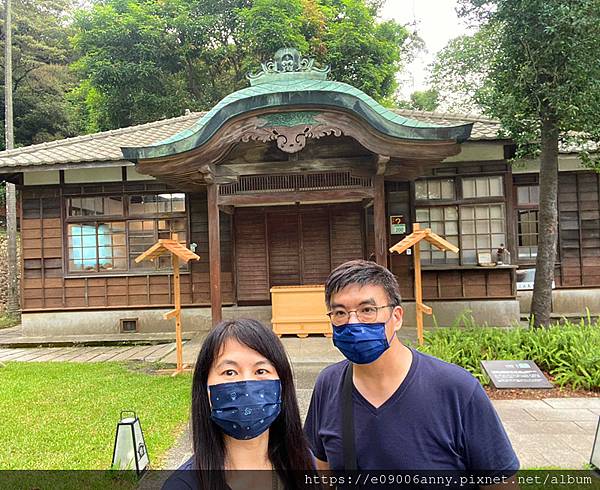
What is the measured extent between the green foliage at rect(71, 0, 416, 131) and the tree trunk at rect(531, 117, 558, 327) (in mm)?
13364

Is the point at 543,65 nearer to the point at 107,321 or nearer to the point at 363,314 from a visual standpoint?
the point at 363,314

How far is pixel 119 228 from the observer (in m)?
10.1

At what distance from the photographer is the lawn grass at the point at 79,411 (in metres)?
4.06

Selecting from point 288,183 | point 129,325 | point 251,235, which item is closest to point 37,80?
point 129,325

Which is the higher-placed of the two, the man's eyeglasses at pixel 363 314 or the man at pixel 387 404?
the man's eyeglasses at pixel 363 314

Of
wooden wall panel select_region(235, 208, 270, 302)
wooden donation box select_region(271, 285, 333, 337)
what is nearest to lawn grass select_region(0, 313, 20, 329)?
wooden wall panel select_region(235, 208, 270, 302)

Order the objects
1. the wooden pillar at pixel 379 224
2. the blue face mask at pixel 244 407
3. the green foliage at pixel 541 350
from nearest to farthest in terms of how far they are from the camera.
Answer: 1. the blue face mask at pixel 244 407
2. the green foliage at pixel 541 350
3. the wooden pillar at pixel 379 224

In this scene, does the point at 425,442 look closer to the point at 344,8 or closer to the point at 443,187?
the point at 443,187

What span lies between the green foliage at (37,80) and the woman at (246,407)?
78.3 ft

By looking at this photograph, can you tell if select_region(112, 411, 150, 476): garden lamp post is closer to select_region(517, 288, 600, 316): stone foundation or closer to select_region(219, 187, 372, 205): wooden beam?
select_region(219, 187, 372, 205): wooden beam

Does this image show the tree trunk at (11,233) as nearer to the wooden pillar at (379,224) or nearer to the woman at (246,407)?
the wooden pillar at (379,224)

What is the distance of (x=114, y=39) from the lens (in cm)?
1953

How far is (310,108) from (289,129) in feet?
1.51

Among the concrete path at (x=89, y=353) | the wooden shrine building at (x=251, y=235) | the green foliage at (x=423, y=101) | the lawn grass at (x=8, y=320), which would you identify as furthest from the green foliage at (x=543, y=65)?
the green foliage at (x=423, y=101)
